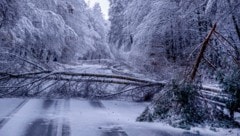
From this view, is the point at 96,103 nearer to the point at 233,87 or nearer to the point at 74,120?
the point at 74,120

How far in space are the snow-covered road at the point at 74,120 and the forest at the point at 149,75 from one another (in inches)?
1.2

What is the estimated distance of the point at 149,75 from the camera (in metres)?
13.2

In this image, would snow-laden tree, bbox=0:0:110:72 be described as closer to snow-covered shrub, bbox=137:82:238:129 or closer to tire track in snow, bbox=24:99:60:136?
tire track in snow, bbox=24:99:60:136

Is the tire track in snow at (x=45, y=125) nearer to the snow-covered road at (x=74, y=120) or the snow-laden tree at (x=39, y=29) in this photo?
the snow-covered road at (x=74, y=120)

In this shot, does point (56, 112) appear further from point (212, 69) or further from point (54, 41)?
point (54, 41)

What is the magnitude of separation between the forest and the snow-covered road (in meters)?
0.03

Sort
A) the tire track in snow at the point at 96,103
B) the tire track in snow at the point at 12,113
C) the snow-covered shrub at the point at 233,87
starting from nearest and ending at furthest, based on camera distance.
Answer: the snow-covered shrub at the point at 233,87 < the tire track in snow at the point at 12,113 < the tire track in snow at the point at 96,103

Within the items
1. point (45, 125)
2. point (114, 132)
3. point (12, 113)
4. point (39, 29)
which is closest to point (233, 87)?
point (114, 132)

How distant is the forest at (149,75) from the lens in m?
7.50

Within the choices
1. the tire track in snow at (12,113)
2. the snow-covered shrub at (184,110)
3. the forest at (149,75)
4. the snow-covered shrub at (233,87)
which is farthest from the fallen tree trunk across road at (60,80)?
the snow-covered shrub at (233,87)

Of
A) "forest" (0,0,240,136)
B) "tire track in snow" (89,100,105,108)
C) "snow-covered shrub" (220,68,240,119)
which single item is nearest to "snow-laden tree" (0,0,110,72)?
"forest" (0,0,240,136)

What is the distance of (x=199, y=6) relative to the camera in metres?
10.6

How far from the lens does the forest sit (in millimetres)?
7496

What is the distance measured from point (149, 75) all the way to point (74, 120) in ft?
19.7
